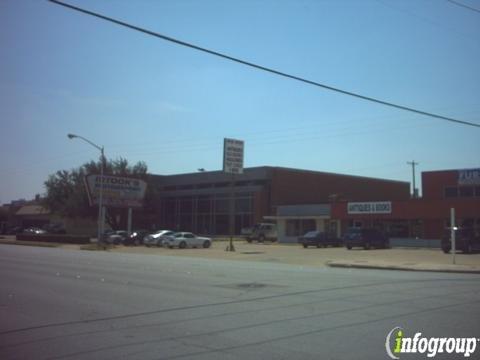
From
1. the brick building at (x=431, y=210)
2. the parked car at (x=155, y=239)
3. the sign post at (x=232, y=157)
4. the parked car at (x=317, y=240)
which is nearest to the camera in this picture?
the brick building at (x=431, y=210)

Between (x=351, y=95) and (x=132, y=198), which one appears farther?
(x=132, y=198)

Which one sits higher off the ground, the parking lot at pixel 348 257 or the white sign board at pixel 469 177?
the white sign board at pixel 469 177

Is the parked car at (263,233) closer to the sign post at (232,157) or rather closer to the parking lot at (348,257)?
the sign post at (232,157)

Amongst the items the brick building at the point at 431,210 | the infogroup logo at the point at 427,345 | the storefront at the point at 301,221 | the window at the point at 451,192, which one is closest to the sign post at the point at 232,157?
the storefront at the point at 301,221

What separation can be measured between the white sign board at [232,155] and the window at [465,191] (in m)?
21.9

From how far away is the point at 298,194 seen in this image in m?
77.6

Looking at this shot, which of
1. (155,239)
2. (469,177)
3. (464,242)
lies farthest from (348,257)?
(469,177)

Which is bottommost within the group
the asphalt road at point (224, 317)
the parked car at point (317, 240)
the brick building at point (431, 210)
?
the asphalt road at point (224, 317)

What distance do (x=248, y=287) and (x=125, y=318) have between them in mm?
5947

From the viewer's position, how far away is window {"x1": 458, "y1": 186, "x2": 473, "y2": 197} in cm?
5334

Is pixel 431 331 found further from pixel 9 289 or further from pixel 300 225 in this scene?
pixel 300 225

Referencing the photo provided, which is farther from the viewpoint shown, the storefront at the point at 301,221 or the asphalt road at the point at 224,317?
the storefront at the point at 301,221

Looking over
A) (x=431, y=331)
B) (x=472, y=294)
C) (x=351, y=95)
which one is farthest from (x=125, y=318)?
(x=351, y=95)

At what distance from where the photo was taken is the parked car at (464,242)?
3909cm
